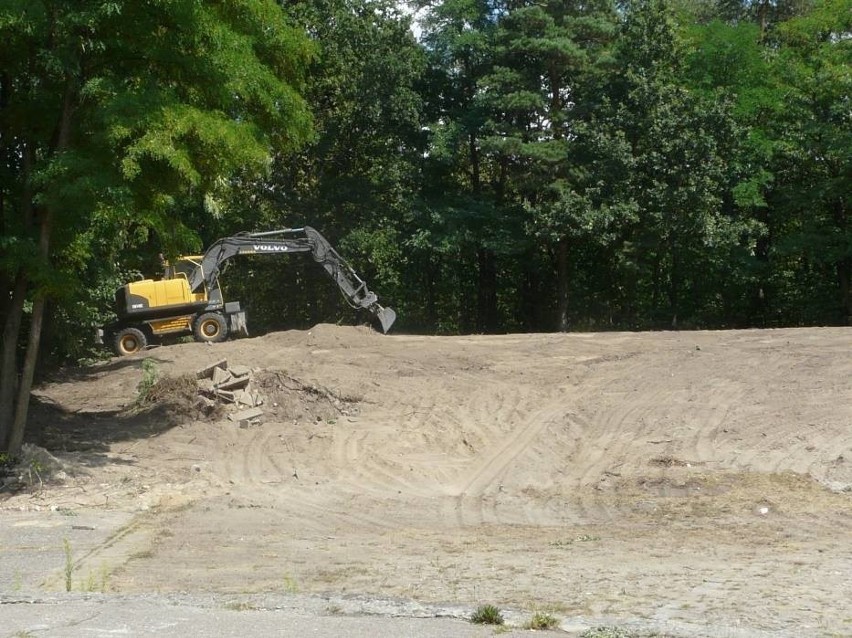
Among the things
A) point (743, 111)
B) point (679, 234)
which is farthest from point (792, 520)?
point (743, 111)

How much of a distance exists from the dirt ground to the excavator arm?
4.04m

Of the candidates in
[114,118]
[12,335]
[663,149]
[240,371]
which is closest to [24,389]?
[12,335]

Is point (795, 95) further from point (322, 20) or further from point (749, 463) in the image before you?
point (749, 463)

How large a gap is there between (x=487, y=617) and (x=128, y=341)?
25432 millimetres

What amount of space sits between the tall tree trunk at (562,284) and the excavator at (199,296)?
7.74 meters

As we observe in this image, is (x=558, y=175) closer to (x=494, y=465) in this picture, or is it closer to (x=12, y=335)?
(x=494, y=465)

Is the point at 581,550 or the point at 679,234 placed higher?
the point at 679,234

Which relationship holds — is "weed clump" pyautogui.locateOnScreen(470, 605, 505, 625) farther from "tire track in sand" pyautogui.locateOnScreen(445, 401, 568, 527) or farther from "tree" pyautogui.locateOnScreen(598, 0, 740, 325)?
"tree" pyautogui.locateOnScreen(598, 0, 740, 325)

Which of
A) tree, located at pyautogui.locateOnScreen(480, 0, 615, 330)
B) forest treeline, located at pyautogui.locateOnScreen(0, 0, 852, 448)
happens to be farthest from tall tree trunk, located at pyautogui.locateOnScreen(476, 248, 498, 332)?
tree, located at pyautogui.locateOnScreen(480, 0, 615, 330)

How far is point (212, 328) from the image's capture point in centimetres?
3133

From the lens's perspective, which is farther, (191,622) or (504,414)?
(504,414)

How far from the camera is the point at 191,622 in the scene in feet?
24.0

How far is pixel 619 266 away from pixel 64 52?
2394 centimetres

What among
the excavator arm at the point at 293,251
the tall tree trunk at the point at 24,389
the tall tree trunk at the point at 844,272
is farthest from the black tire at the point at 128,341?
the tall tree trunk at the point at 844,272
